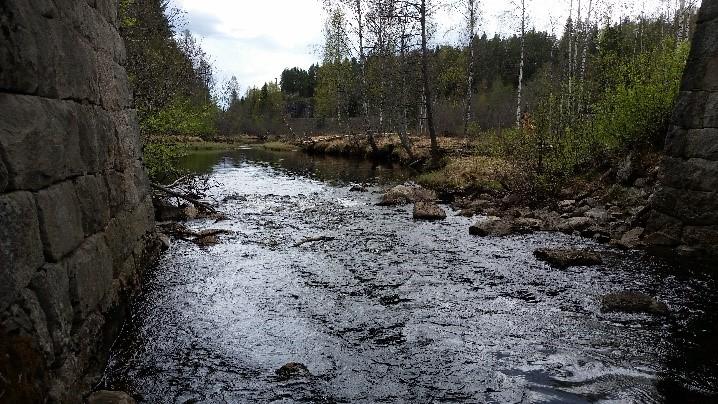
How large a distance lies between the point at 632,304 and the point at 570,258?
199 cm

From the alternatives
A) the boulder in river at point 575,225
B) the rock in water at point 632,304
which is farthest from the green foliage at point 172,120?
the rock in water at point 632,304

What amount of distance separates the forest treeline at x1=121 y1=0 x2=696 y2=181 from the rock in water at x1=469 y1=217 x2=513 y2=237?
3.87 m

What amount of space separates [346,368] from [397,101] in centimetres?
2344

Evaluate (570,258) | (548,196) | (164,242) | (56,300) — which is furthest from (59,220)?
(548,196)

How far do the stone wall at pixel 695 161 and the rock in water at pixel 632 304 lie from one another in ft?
8.14

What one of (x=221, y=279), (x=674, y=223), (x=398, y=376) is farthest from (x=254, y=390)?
(x=674, y=223)

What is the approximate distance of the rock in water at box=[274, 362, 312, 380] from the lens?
14.3 ft

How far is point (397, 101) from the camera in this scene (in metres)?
26.7

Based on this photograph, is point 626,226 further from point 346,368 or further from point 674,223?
point 346,368

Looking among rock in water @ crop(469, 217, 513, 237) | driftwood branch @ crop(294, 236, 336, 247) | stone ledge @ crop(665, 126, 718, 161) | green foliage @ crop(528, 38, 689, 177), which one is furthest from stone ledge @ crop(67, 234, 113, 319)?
green foliage @ crop(528, 38, 689, 177)

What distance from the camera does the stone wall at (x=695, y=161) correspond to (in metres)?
7.36

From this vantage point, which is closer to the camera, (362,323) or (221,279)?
(362,323)

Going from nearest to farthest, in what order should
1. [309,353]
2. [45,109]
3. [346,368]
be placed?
[45,109], [346,368], [309,353]

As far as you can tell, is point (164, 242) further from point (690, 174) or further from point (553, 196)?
point (553, 196)
